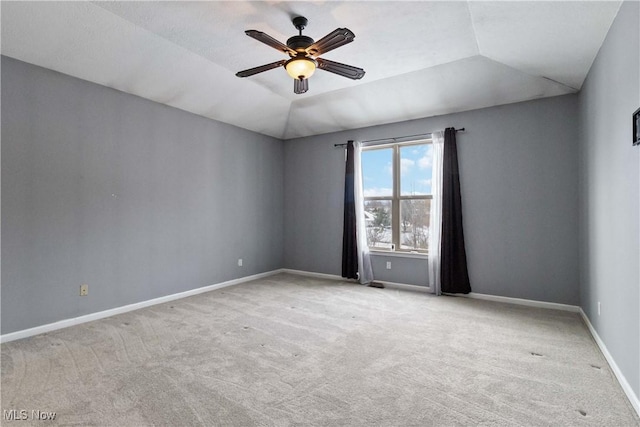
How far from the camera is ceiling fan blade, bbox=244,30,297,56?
225 cm

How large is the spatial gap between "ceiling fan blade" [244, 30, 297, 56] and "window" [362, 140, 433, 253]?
3009 millimetres

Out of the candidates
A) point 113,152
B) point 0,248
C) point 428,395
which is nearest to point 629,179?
point 428,395

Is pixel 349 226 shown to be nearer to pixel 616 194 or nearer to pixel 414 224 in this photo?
pixel 414 224

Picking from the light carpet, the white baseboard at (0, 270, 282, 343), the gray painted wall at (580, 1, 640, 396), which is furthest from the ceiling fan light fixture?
the white baseboard at (0, 270, 282, 343)

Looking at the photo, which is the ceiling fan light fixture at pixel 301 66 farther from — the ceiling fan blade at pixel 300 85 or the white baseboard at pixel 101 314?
the white baseboard at pixel 101 314

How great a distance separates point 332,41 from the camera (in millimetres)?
2324

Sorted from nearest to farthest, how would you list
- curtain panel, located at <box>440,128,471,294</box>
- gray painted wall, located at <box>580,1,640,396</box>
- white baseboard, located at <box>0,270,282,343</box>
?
gray painted wall, located at <box>580,1,640,396</box> < white baseboard, located at <box>0,270,282,343</box> < curtain panel, located at <box>440,128,471,294</box>

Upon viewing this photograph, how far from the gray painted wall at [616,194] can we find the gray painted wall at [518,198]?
22.2 inches

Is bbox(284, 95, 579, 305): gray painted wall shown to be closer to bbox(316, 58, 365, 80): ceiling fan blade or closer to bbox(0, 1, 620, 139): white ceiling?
bbox(0, 1, 620, 139): white ceiling

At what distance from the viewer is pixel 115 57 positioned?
328 cm

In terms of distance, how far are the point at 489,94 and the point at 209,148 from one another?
4094 millimetres

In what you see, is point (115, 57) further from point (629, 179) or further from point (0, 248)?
point (629, 179)

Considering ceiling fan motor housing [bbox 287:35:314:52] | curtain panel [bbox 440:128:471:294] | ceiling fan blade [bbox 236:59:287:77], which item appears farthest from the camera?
curtain panel [bbox 440:128:471:294]

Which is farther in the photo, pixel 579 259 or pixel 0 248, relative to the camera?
pixel 579 259
